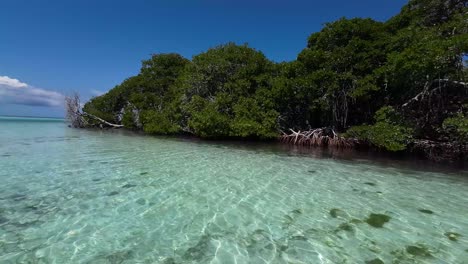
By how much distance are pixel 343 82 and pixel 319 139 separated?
3007 millimetres

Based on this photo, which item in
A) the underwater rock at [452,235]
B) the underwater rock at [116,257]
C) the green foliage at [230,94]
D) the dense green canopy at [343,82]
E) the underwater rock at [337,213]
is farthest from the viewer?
the green foliage at [230,94]

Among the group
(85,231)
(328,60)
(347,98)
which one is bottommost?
(85,231)

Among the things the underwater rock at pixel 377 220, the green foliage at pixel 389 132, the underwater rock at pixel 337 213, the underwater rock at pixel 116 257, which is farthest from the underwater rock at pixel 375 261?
the green foliage at pixel 389 132

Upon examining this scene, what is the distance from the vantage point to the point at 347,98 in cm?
1398

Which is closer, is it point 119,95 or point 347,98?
point 347,98

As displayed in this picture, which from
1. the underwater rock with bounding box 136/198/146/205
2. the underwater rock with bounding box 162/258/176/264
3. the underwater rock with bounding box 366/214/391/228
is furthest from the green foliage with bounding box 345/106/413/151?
the underwater rock with bounding box 162/258/176/264

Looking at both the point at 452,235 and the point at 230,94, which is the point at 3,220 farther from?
the point at 230,94

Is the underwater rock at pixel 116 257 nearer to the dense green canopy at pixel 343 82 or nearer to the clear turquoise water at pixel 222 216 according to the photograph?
the clear turquoise water at pixel 222 216

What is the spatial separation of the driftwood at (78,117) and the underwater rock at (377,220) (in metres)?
27.9

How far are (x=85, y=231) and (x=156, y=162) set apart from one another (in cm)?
468

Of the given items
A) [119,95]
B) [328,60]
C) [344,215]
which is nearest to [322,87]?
[328,60]

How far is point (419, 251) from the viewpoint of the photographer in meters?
2.91

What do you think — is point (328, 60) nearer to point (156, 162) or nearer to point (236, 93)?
point (236, 93)

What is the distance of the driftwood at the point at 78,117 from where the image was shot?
28453 mm
